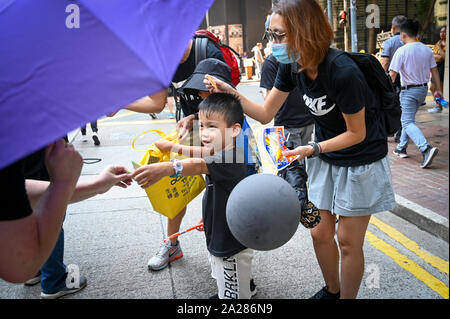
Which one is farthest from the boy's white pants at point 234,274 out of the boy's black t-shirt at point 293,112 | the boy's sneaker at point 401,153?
the boy's sneaker at point 401,153

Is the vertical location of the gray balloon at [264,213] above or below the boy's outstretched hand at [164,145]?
below

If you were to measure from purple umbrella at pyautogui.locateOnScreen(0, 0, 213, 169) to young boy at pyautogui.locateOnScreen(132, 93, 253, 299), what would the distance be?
864mm

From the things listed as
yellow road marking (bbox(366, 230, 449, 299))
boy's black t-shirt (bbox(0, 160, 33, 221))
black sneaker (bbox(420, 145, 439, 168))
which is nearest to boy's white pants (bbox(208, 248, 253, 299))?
boy's black t-shirt (bbox(0, 160, 33, 221))

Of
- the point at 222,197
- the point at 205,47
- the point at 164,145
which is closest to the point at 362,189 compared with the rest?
the point at 222,197

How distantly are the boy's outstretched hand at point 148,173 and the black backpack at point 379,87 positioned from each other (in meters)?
0.99

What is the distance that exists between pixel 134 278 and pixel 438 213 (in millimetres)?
3039

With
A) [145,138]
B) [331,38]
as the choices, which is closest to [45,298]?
[331,38]

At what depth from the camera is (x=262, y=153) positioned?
2.24 meters

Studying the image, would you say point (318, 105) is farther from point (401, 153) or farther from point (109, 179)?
point (401, 153)

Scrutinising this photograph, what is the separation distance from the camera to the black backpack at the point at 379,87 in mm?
2064

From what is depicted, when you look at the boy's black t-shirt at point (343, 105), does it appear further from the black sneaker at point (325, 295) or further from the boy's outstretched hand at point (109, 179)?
the boy's outstretched hand at point (109, 179)

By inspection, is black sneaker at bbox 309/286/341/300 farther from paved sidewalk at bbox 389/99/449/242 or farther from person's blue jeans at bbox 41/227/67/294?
person's blue jeans at bbox 41/227/67/294

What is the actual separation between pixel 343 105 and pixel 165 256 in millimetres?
2068
